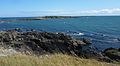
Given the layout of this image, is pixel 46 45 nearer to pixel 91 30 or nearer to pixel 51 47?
pixel 51 47

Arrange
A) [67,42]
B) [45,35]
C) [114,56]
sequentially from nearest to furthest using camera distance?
[114,56] < [67,42] < [45,35]

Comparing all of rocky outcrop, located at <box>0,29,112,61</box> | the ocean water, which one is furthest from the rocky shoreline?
the ocean water

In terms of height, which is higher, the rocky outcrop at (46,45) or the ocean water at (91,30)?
the rocky outcrop at (46,45)

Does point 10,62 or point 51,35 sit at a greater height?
point 10,62

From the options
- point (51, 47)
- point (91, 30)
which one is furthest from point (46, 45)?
point (91, 30)

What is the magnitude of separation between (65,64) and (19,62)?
171cm

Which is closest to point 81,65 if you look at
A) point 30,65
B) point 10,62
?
point 30,65

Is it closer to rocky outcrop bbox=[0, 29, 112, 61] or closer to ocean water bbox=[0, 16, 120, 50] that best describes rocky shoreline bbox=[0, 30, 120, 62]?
rocky outcrop bbox=[0, 29, 112, 61]

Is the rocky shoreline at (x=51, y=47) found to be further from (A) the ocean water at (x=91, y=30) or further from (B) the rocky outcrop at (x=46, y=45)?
(A) the ocean water at (x=91, y=30)

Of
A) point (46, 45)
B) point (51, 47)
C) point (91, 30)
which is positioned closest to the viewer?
point (51, 47)

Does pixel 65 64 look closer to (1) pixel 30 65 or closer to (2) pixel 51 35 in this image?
(1) pixel 30 65

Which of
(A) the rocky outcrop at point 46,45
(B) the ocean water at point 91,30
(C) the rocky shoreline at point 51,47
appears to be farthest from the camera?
(B) the ocean water at point 91,30

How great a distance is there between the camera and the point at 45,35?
43250 millimetres

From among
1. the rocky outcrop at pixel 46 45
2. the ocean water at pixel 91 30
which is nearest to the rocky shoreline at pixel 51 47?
the rocky outcrop at pixel 46 45
